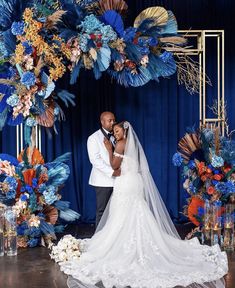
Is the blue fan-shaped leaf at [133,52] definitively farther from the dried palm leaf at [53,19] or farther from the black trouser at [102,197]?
the black trouser at [102,197]

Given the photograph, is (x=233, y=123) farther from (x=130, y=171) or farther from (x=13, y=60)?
(x=13, y=60)

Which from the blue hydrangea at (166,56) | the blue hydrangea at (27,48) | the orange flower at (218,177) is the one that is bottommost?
the orange flower at (218,177)

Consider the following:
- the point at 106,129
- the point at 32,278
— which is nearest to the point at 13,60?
the point at 106,129

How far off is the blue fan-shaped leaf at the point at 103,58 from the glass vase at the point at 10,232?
1.65 meters

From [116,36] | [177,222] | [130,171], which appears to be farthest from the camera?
[177,222]

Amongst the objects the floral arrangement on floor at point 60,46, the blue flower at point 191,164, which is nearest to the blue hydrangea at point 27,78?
the floral arrangement on floor at point 60,46

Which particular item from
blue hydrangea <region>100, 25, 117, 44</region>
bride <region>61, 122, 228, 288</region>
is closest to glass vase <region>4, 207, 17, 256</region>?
bride <region>61, 122, 228, 288</region>

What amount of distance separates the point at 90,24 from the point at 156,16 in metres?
0.71

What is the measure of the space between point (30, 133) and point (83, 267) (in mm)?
1715

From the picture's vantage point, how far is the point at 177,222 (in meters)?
6.90

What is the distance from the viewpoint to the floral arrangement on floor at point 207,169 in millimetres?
5488

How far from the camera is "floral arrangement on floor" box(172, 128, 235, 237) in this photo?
5.49 meters

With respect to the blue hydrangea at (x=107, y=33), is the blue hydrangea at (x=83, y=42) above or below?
below

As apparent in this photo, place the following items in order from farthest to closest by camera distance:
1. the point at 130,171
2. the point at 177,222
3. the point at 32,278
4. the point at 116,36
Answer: the point at 177,222 → the point at 116,36 → the point at 130,171 → the point at 32,278
